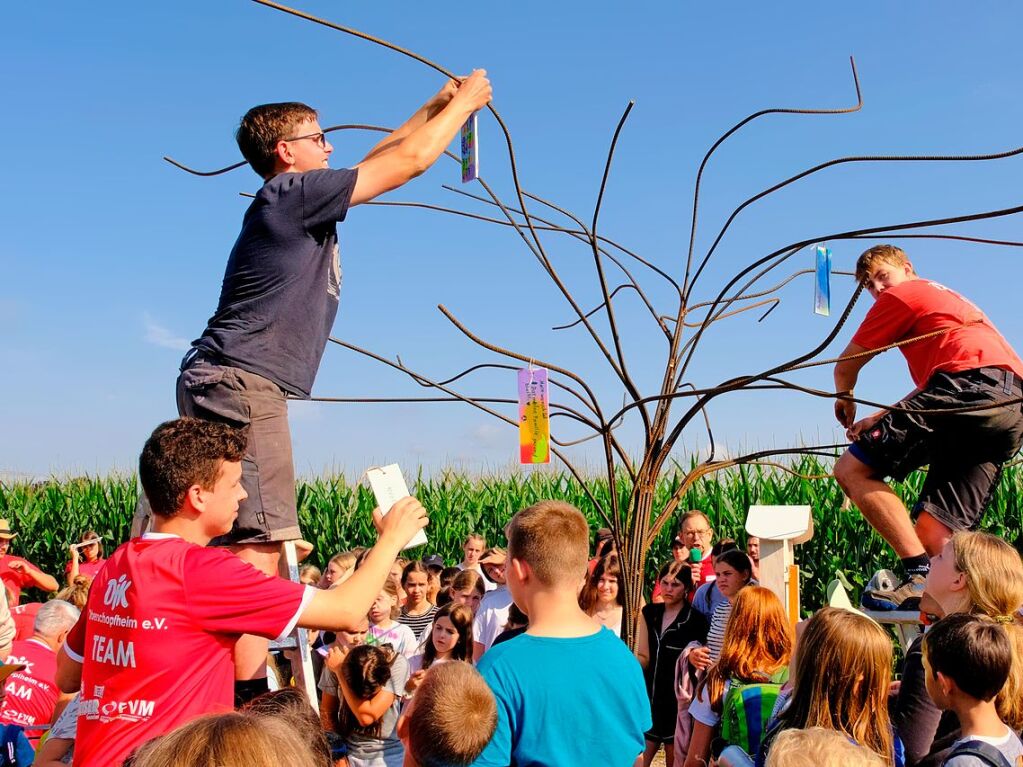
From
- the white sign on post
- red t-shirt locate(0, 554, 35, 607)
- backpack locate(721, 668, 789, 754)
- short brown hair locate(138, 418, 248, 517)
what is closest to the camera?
short brown hair locate(138, 418, 248, 517)

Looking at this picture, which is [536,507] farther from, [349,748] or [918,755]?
[349,748]

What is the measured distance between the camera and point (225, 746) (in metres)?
1.31

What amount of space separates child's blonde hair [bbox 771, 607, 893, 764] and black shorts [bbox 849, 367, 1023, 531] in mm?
1188

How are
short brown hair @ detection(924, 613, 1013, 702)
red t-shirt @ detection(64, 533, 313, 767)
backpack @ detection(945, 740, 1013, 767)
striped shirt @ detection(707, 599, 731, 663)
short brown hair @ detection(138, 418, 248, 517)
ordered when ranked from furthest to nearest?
striped shirt @ detection(707, 599, 731, 663)
short brown hair @ detection(924, 613, 1013, 702)
backpack @ detection(945, 740, 1013, 767)
short brown hair @ detection(138, 418, 248, 517)
red t-shirt @ detection(64, 533, 313, 767)

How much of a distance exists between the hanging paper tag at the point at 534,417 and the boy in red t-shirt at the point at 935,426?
1.23 meters

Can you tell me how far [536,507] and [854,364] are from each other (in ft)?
6.81

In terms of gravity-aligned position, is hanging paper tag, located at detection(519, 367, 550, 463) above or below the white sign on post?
above

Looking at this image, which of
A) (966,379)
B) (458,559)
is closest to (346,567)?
(966,379)

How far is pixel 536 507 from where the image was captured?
281cm

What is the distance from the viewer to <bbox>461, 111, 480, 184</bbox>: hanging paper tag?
3.17m

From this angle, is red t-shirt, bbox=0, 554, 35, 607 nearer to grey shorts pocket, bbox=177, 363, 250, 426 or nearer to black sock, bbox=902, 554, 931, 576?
grey shorts pocket, bbox=177, 363, 250, 426

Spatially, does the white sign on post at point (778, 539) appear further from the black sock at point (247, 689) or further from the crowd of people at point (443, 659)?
the black sock at point (247, 689)

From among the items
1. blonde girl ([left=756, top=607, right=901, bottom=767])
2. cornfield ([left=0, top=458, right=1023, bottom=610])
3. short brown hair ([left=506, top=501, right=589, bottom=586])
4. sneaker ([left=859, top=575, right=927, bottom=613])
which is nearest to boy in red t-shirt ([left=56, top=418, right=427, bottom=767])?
short brown hair ([left=506, top=501, right=589, bottom=586])

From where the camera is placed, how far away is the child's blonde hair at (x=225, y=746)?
1298mm
